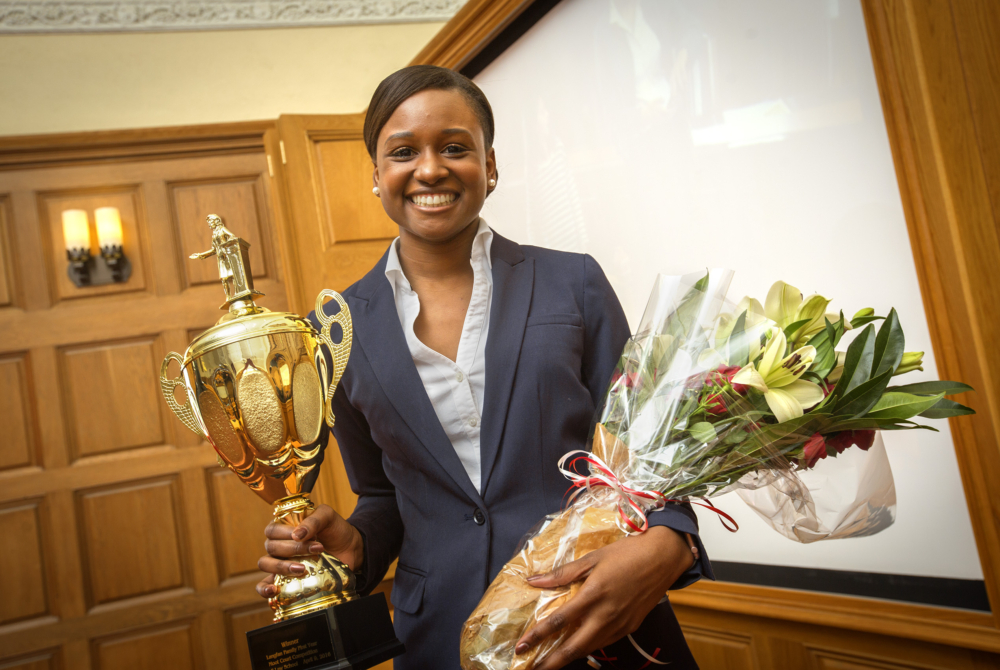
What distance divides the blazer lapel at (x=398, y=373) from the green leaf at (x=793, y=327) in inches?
17.0

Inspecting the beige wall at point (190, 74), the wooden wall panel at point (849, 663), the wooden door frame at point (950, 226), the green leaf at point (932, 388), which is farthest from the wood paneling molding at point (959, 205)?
the beige wall at point (190, 74)

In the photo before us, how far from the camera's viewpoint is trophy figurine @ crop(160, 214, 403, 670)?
0.78 metres

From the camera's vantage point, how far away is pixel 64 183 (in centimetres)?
303

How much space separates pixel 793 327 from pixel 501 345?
36cm

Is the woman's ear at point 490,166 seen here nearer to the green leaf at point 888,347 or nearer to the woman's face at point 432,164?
the woman's face at point 432,164

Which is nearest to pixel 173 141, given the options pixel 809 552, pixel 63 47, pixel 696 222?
pixel 63 47

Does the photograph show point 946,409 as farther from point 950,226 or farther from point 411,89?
point 411,89

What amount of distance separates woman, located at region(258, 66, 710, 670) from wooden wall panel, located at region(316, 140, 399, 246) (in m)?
1.86

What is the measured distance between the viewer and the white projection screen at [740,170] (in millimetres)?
1279

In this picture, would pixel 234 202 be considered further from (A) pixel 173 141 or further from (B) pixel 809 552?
(B) pixel 809 552

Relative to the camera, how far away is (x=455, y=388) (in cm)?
94

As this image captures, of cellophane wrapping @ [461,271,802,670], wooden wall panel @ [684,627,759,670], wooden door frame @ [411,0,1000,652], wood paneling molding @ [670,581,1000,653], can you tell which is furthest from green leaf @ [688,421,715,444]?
wooden wall panel @ [684,627,759,670]

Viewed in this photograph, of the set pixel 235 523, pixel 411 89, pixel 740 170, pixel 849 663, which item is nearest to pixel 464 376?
pixel 411 89

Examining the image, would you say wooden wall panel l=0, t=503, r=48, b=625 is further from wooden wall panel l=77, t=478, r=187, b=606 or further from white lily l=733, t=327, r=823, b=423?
white lily l=733, t=327, r=823, b=423
